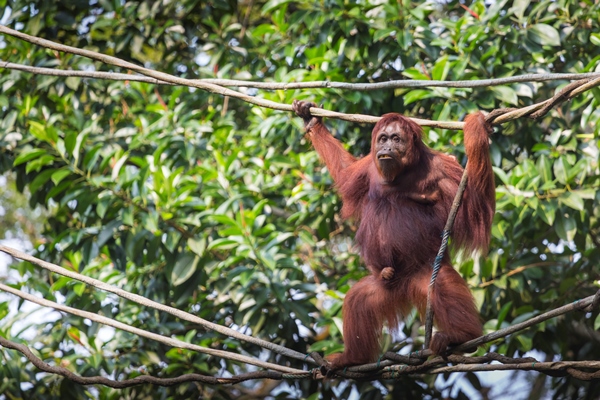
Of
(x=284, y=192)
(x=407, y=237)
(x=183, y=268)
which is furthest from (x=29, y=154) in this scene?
(x=407, y=237)

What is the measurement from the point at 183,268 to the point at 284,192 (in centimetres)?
112

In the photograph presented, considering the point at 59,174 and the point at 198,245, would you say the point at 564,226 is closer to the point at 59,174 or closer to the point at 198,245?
the point at 198,245

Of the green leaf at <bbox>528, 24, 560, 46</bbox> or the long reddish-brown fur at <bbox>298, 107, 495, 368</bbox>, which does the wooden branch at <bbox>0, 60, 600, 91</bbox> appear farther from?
the green leaf at <bbox>528, 24, 560, 46</bbox>

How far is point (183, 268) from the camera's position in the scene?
5.81 meters

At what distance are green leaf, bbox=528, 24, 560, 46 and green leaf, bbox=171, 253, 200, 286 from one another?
301 cm

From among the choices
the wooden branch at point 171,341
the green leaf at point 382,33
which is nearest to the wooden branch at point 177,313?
the wooden branch at point 171,341

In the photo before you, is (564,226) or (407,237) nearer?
(407,237)

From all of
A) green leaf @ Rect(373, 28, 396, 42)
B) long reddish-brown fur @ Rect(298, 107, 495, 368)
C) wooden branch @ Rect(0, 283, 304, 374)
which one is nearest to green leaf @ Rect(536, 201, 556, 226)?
long reddish-brown fur @ Rect(298, 107, 495, 368)

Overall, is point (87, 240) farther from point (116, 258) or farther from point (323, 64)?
point (323, 64)

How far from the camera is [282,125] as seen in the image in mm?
6242

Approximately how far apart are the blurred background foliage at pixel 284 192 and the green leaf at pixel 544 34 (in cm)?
1

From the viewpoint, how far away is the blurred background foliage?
559 cm

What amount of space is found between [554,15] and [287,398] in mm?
3656

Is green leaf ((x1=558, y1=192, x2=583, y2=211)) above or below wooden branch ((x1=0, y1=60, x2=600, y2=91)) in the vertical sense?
below
